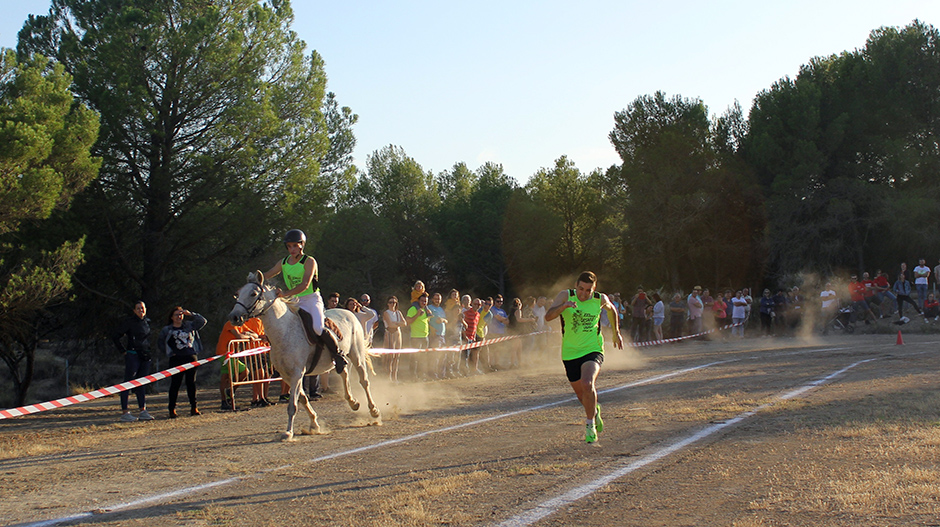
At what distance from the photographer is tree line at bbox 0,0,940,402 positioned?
787 inches

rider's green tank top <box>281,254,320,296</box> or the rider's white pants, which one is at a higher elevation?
rider's green tank top <box>281,254,320,296</box>

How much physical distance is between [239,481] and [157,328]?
18.6 m

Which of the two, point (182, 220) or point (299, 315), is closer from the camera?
point (299, 315)

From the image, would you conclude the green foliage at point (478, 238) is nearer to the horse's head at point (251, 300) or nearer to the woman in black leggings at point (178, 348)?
the woman in black leggings at point (178, 348)

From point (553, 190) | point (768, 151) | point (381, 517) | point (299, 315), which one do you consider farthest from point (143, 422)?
point (553, 190)

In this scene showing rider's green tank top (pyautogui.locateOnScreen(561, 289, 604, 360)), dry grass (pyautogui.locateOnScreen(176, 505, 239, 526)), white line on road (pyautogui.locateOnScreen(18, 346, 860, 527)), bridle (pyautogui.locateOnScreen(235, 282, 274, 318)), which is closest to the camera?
dry grass (pyautogui.locateOnScreen(176, 505, 239, 526))

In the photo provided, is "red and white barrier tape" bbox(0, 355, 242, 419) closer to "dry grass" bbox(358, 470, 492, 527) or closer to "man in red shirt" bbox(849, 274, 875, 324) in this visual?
"dry grass" bbox(358, 470, 492, 527)

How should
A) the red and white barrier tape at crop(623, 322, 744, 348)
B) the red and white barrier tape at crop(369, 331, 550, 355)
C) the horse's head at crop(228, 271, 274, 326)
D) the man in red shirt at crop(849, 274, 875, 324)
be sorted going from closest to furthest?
the horse's head at crop(228, 271, 274, 326) → the red and white barrier tape at crop(369, 331, 550, 355) → the red and white barrier tape at crop(623, 322, 744, 348) → the man in red shirt at crop(849, 274, 875, 324)

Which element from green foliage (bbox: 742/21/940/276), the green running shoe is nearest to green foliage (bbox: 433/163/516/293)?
green foliage (bbox: 742/21/940/276)

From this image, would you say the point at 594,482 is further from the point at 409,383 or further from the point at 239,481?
the point at 409,383

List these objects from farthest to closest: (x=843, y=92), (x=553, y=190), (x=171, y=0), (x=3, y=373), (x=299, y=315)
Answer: (x=553, y=190), (x=843, y=92), (x=3, y=373), (x=171, y=0), (x=299, y=315)

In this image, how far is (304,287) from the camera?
9859mm

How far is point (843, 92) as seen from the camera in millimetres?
44594

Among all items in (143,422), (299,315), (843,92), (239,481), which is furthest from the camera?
(843,92)
